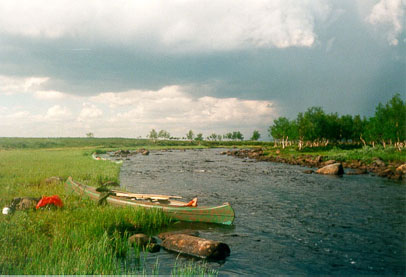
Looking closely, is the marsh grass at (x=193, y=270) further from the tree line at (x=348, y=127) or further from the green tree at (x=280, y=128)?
the green tree at (x=280, y=128)

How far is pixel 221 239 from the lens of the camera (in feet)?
47.0

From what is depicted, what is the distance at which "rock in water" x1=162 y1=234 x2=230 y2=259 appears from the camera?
1174 centimetres

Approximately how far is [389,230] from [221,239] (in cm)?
970

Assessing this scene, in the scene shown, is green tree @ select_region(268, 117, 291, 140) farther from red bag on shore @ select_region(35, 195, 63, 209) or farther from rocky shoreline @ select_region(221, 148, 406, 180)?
red bag on shore @ select_region(35, 195, 63, 209)

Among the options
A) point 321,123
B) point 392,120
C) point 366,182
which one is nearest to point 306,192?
point 366,182

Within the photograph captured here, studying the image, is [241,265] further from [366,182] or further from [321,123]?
[321,123]

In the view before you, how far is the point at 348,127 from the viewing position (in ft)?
325

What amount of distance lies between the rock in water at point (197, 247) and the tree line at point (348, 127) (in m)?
63.2

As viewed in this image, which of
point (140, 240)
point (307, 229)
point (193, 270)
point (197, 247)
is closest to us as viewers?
point (193, 270)

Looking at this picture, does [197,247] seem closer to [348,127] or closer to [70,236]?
[70,236]

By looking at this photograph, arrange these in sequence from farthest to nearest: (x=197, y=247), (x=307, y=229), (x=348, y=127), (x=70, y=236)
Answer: (x=348, y=127) → (x=307, y=229) → (x=197, y=247) → (x=70, y=236)

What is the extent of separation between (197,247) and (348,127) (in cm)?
10080

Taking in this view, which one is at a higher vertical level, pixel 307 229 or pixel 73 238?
pixel 73 238

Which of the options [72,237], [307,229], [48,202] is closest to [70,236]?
[72,237]
